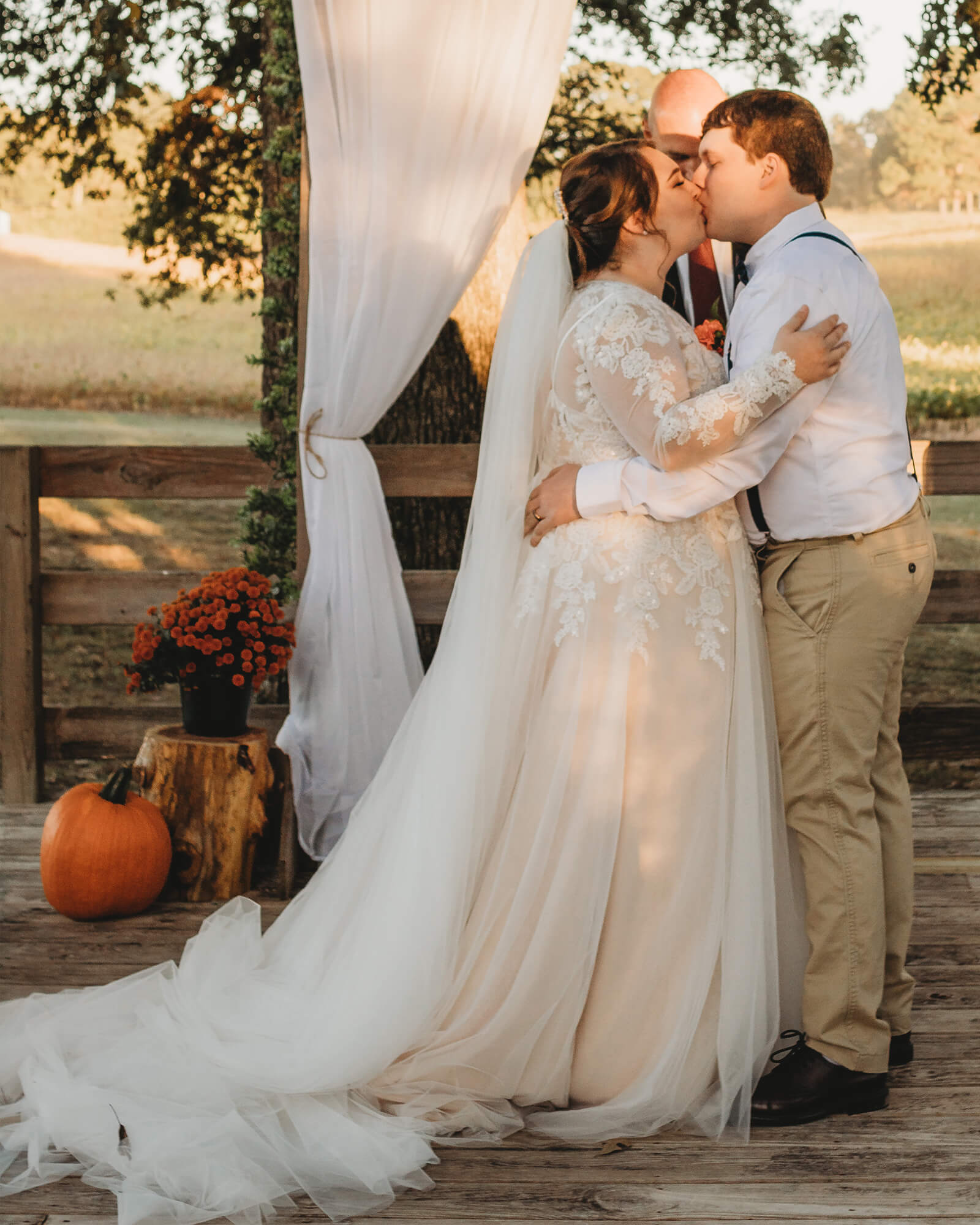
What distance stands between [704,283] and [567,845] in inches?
58.6

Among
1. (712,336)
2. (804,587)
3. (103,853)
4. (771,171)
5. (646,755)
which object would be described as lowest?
(103,853)

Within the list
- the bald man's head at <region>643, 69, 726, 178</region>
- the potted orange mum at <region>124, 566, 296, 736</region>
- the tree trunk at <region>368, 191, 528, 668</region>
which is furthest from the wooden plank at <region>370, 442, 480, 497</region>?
the bald man's head at <region>643, 69, 726, 178</region>

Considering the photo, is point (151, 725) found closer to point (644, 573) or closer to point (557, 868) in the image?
point (557, 868)

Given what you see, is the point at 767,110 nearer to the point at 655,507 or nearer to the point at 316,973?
the point at 655,507

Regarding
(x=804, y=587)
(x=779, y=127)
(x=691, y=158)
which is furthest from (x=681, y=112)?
(x=804, y=587)

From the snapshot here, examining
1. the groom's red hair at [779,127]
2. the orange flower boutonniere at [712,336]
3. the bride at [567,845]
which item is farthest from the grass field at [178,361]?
the groom's red hair at [779,127]

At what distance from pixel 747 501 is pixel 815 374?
30 centimetres

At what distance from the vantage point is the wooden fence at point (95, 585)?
3.97 meters

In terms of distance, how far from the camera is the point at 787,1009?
2332 millimetres

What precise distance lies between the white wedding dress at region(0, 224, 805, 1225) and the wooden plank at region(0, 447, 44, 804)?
1.81 meters

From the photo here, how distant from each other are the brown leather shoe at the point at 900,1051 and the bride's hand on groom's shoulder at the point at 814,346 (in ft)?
4.30

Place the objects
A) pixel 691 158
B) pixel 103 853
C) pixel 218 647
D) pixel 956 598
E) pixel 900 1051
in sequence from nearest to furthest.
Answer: pixel 900 1051 < pixel 691 158 < pixel 103 853 < pixel 218 647 < pixel 956 598

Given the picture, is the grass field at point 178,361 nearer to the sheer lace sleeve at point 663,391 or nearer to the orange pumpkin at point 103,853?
the orange pumpkin at point 103,853

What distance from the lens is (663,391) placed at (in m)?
2.14
